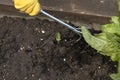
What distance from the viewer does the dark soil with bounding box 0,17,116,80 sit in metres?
2.01

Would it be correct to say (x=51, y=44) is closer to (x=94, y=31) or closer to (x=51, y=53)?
(x=51, y=53)

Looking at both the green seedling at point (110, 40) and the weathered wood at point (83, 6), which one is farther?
the weathered wood at point (83, 6)

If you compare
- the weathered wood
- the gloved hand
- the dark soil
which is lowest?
the dark soil

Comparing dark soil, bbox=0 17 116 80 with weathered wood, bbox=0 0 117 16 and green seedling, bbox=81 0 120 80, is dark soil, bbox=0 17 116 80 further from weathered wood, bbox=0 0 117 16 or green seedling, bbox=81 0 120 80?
green seedling, bbox=81 0 120 80

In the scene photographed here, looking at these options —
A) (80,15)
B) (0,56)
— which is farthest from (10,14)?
(80,15)

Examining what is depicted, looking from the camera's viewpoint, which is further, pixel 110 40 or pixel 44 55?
pixel 44 55

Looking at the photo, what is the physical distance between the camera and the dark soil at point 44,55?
2.01m

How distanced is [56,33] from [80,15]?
0.18 metres

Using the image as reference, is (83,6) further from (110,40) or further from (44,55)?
(110,40)

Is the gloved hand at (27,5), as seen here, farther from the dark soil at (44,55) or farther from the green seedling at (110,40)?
the dark soil at (44,55)

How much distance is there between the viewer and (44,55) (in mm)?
2062

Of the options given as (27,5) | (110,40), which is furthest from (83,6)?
(27,5)

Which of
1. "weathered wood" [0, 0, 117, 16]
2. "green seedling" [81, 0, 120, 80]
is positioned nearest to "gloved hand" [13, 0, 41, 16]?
"green seedling" [81, 0, 120, 80]

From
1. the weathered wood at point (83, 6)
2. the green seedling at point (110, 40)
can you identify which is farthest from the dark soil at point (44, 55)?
the green seedling at point (110, 40)
